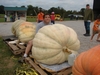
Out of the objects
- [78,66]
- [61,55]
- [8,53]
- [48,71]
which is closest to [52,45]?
[61,55]

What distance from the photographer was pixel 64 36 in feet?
11.2

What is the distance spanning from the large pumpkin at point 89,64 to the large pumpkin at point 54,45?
3.01 ft

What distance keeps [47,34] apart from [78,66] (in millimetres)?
1279

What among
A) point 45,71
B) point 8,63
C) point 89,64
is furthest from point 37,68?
point 89,64

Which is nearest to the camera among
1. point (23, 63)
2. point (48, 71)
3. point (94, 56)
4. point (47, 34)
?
point (94, 56)

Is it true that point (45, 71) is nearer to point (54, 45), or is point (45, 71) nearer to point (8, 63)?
point (54, 45)

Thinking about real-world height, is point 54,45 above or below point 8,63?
above

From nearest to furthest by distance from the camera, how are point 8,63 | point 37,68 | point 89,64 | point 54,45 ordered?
point 89,64, point 54,45, point 37,68, point 8,63

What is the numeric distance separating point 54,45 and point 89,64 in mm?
1187

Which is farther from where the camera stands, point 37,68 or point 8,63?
point 8,63

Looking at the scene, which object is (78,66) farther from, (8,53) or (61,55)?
(8,53)

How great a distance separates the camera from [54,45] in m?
3.32

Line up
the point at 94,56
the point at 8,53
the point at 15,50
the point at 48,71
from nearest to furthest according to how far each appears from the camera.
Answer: the point at 94,56 < the point at 48,71 < the point at 15,50 < the point at 8,53

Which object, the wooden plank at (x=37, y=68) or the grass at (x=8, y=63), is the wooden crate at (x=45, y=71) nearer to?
the wooden plank at (x=37, y=68)
